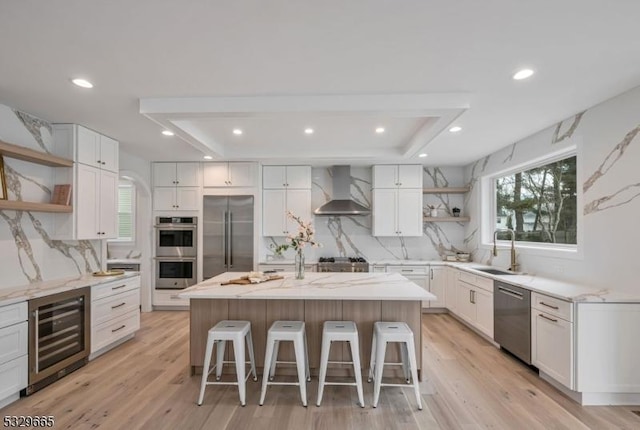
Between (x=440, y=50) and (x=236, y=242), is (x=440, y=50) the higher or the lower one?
the higher one

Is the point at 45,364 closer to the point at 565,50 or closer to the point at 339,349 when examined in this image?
the point at 339,349

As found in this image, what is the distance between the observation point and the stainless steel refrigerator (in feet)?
17.0

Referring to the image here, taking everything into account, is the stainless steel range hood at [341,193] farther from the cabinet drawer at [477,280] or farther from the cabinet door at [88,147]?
the cabinet door at [88,147]

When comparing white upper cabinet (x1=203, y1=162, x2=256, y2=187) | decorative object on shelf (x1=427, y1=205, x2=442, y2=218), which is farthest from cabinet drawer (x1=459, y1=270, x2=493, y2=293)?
white upper cabinet (x1=203, y1=162, x2=256, y2=187)

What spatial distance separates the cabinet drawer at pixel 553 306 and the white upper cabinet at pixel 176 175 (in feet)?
16.1

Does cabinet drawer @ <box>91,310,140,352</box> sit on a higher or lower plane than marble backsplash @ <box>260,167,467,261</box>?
lower

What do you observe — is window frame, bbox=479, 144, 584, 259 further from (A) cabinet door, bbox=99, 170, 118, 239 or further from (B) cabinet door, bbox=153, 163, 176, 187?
(A) cabinet door, bbox=99, 170, 118, 239

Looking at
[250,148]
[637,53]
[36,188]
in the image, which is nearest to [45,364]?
[36,188]

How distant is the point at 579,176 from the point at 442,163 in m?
2.40

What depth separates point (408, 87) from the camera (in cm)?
259

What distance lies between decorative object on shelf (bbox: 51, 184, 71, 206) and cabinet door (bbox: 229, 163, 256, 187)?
2261mm

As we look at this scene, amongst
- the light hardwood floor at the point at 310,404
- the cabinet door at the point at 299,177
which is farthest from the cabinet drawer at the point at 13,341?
the cabinet door at the point at 299,177

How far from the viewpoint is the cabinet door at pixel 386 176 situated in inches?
209

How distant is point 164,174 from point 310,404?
4375 mm
